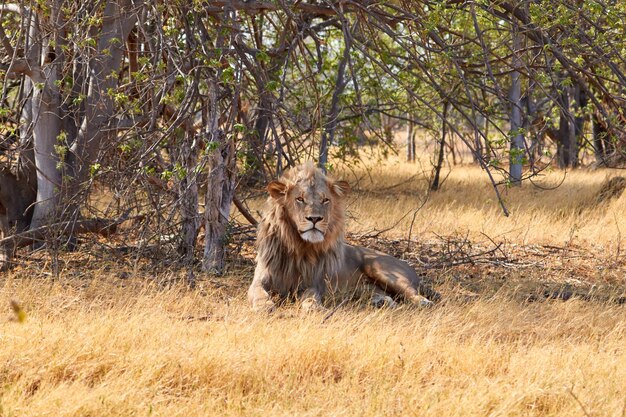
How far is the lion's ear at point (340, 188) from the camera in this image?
282 inches

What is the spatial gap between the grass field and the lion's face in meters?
0.68

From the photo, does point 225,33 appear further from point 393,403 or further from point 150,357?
point 393,403

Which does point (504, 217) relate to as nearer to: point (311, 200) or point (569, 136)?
point (311, 200)

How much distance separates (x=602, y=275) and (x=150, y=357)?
5.47 meters

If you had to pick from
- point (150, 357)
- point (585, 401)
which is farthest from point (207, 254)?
point (585, 401)

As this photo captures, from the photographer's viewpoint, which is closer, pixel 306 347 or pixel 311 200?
pixel 306 347

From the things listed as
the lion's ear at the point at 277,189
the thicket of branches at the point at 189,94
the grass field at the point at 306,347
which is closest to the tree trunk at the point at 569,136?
the grass field at the point at 306,347

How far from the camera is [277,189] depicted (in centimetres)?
707

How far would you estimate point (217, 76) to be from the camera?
282 inches

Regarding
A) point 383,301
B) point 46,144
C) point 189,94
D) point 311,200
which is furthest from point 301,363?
point 46,144

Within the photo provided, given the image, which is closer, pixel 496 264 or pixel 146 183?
pixel 146 183

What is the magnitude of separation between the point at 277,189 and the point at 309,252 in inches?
23.7

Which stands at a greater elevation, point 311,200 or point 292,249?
point 311,200

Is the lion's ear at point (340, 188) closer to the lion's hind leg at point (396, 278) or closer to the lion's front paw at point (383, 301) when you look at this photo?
the lion's hind leg at point (396, 278)
